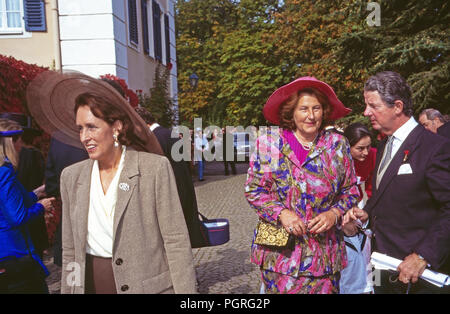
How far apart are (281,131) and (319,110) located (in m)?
0.27

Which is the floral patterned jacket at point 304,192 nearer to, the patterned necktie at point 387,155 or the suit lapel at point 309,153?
the suit lapel at point 309,153

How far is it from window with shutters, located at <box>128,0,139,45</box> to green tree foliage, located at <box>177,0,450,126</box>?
5179 millimetres

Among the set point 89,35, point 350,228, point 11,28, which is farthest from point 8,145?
point 11,28

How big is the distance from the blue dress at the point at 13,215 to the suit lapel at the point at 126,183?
1104mm

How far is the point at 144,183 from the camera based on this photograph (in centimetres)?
218

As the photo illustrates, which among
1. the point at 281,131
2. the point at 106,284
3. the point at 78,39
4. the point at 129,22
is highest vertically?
the point at 129,22

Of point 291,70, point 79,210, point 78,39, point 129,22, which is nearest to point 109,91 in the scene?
point 79,210

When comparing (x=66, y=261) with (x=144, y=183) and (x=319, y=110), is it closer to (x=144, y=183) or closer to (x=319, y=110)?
(x=144, y=183)

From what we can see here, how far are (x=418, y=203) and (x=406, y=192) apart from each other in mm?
84

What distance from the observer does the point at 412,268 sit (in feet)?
7.29

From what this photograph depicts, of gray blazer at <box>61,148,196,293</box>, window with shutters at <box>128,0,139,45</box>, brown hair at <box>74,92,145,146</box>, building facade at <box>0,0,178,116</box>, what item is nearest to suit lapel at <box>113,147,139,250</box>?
gray blazer at <box>61,148,196,293</box>

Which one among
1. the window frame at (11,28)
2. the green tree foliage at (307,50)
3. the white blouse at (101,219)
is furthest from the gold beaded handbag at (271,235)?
the window frame at (11,28)

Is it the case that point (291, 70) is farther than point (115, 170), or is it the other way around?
point (291, 70)

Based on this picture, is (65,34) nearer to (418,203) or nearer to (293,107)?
(293,107)
